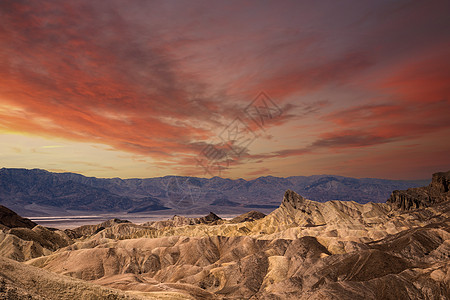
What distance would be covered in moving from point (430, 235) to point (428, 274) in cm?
3708

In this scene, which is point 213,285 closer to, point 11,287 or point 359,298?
point 359,298

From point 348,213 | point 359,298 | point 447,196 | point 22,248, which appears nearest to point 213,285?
point 359,298

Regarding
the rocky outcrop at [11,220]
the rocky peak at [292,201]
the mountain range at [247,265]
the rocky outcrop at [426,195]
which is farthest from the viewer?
the rocky outcrop at [11,220]

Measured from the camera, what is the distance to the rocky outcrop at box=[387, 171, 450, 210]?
164125mm

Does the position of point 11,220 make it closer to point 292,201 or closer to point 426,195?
point 292,201

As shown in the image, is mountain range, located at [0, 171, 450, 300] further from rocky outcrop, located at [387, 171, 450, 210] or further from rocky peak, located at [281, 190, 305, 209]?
rocky peak, located at [281, 190, 305, 209]

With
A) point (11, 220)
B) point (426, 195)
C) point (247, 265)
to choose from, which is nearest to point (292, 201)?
point (426, 195)

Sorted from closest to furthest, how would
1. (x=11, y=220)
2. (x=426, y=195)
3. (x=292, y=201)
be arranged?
(x=426, y=195), (x=292, y=201), (x=11, y=220)

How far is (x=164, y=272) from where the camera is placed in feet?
297

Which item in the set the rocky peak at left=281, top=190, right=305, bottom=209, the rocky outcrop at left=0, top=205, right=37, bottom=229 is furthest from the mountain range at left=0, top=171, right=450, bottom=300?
the rocky outcrop at left=0, top=205, right=37, bottom=229

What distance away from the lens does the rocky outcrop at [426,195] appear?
538 ft

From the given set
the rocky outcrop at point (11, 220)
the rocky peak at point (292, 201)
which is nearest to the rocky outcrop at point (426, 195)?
A: the rocky peak at point (292, 201)

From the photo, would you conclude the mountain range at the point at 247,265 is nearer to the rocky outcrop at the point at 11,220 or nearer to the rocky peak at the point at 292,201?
the rocky peak at the point at 292,201

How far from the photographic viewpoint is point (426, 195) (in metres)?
172
